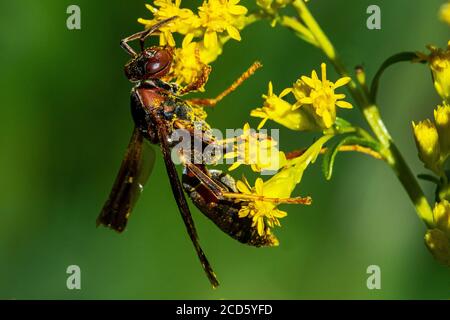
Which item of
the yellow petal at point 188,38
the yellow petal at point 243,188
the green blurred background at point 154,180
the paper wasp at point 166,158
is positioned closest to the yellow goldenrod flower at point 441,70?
the paper wasp at point 166,158

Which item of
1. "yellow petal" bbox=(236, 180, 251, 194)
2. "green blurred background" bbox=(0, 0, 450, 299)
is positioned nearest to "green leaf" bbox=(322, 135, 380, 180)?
"yellow petal" bbox=(236, 180, 251, 194)

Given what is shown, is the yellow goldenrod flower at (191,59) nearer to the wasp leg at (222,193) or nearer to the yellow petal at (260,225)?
the wasp leg at (222,193)

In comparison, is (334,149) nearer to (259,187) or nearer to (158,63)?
(259,187)

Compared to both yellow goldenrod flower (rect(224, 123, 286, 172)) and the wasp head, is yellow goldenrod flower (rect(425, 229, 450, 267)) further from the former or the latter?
the wasp head

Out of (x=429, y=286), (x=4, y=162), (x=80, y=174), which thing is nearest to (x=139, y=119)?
(x=80, y=174)

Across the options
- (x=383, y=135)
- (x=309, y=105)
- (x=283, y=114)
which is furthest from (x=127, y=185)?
(x=383, y=135)

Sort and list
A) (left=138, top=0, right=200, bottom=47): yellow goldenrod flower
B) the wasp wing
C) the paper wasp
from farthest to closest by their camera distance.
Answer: the wasp wing → (left=138, top=0, right=200, bottom=47): yellow goldenrod flower → the paper wasp

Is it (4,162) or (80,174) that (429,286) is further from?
(4,162)
